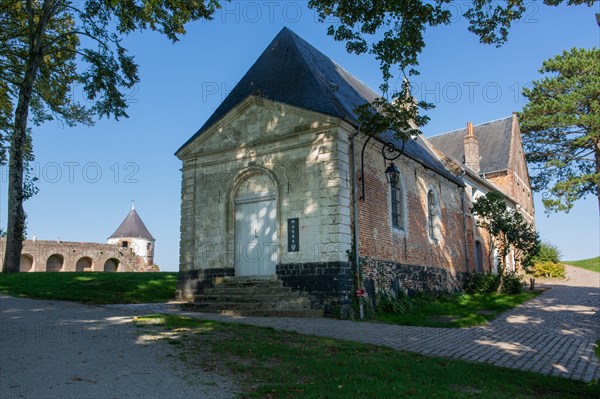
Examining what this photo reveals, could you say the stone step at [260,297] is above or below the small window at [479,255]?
below

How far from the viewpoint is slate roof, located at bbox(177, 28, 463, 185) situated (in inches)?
506

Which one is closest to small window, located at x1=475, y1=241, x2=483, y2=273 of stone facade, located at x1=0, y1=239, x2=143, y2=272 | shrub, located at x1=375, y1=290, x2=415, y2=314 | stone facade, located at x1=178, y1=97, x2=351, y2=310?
shrub, located at x1=375, y1=290, x2=415, y2=314

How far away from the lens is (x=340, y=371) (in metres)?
5.55

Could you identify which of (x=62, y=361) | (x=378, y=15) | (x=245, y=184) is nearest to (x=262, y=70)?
(x=245, y=184)

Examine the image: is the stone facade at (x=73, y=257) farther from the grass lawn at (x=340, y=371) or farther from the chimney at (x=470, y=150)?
the grass lawn at (x=340, y=371)

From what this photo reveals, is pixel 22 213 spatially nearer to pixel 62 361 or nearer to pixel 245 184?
pixel 245 184

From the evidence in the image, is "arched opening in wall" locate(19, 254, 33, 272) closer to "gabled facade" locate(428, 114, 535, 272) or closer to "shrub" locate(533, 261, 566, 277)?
"gabled facade" locate(428, 114, 535, 272)

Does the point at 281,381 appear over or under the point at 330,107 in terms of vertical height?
under

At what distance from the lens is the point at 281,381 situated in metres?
5.11

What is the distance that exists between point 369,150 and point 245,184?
11.7 feet

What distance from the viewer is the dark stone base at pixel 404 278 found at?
12.4m

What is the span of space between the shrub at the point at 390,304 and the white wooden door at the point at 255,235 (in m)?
2.84

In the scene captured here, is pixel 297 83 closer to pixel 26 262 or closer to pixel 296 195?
pixel 296 195

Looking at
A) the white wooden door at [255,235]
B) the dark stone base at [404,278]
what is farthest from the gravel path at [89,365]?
the dark stone base at [404,278]
